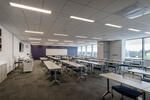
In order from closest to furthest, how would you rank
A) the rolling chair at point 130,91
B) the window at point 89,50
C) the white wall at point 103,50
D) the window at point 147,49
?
1. the rolling chair at point 130,91
2. the window at point 147,49
3. the white wall at point 103,50
4. the window at point 89,50

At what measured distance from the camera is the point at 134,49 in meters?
8.09

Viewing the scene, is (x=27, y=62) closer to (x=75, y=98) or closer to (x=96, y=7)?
(x=75, y=98)

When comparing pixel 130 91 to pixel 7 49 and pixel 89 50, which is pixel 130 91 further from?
pixel 89 50

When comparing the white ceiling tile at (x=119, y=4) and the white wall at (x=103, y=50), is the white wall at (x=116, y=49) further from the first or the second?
the white ceiling tile at (x=119, y=4)

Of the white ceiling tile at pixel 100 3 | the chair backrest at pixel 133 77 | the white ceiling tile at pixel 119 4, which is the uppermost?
the white ceiling tile at pixel 100 3

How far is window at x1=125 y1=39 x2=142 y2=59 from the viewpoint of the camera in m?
7.63

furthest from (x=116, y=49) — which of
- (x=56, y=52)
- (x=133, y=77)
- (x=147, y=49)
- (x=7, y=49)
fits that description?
(x=56, y=52)

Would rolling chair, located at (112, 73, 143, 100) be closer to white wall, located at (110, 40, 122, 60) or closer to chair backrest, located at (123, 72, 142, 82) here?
chair backrest, located at (123, 72, 142, 82)

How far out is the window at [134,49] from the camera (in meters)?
7.63

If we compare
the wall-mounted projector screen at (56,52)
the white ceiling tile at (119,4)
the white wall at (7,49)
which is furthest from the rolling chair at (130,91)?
the wall-mounted projector screen at (56,52)

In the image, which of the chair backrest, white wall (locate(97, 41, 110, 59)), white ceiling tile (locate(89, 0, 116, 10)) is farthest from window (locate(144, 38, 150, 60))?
white ceiling tile (locate(89, 0, 116, 10))

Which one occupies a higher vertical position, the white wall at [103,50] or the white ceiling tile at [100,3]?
the white ceiling tile at [100,3]

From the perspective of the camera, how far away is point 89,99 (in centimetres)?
263

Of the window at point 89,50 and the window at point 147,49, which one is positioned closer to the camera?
the window at point 147,49
